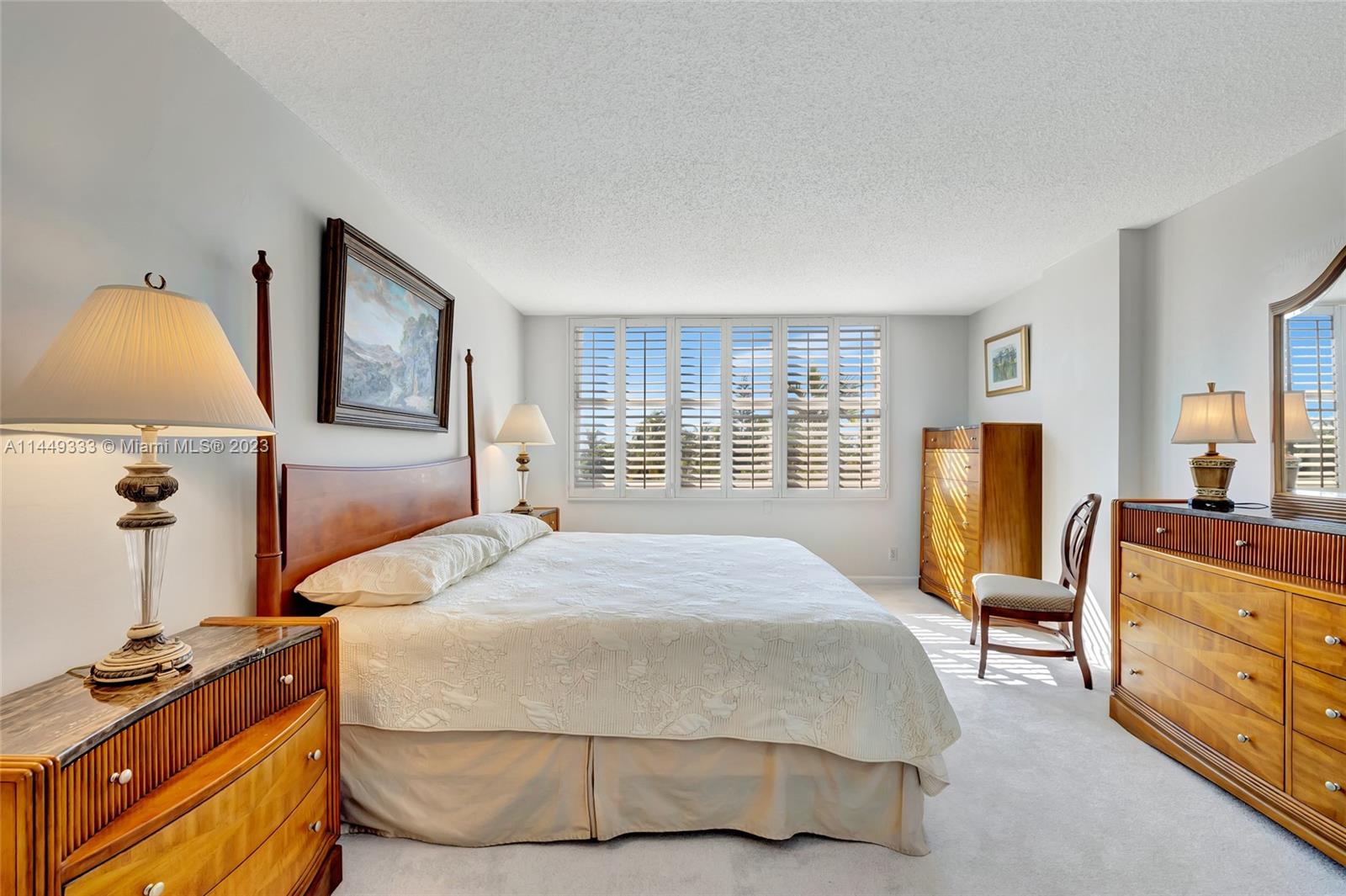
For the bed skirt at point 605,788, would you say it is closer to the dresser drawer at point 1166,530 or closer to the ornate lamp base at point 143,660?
the ornate lamp base at point 143,660

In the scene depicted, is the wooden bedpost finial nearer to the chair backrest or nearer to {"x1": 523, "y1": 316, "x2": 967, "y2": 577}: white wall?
{"x1": 523, "y1": 316, "x2": 967, "y2": 577}: white wall

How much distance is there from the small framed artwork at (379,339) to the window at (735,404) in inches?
83.7

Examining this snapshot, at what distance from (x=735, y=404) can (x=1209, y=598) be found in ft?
11.9

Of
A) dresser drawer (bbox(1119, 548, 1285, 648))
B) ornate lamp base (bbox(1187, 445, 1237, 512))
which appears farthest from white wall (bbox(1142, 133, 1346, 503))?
dresser drawer (bbox(1119, 548, 1285, 648))

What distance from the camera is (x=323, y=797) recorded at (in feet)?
5.42

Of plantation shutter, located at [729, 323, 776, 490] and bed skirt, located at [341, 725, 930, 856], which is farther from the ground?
plantation shutter, located at [729, 323, 776, 490]

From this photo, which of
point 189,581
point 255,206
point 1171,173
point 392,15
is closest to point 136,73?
point 255,206

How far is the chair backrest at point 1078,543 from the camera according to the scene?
324 cm

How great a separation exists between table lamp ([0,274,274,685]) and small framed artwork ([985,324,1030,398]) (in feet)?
15.9

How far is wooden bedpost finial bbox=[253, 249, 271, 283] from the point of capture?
194 centimetres

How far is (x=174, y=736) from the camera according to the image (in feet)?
3.95

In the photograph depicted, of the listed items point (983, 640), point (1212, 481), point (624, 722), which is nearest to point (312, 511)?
point (624, 722)

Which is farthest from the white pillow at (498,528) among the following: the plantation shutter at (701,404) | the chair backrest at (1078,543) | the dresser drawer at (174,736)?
the chair backrest at (1078,543)

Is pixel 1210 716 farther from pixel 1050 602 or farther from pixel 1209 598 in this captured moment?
pixel 1050 602
